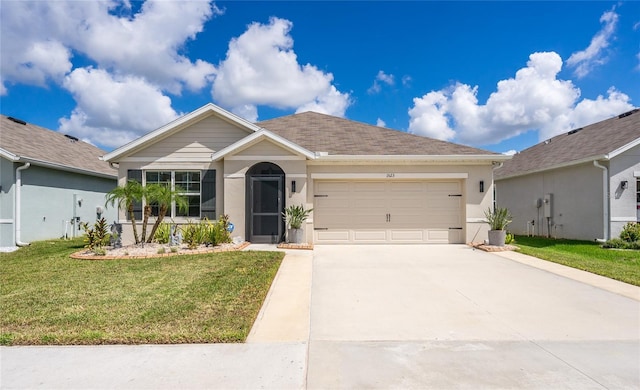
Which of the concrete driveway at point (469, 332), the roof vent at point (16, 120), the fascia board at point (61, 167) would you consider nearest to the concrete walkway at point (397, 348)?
the concrete driveway at point (469, 332)

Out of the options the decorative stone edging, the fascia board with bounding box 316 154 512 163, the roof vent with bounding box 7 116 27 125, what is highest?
the roof vent with bounding box 7 116 27 125

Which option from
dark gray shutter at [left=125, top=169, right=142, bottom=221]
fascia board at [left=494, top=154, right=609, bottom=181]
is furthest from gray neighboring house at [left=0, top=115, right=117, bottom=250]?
fascia board at [left=494, top=154, right=609, bottom=181]

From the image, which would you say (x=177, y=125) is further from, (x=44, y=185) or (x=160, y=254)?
(x=44, y=185)

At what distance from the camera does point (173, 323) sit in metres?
4.09

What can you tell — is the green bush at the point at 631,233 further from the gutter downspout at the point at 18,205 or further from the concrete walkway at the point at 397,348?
the gutter downspout at the point at 18,205

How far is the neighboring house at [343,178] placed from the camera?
1125cm

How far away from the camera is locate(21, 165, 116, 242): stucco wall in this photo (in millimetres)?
12000

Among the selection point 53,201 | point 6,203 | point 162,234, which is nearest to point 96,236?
point 162,234

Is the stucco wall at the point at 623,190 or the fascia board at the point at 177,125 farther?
the stucco wall at the point at 623,190

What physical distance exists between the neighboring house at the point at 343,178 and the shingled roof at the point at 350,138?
110 millimetres

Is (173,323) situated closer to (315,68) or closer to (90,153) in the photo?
(315,68)

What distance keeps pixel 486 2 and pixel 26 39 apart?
15770mm

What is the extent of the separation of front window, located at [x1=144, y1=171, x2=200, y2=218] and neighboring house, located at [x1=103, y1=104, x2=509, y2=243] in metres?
0.03

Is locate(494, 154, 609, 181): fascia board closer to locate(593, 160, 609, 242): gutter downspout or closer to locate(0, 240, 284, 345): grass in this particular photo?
locate(593, 160, 609, 242): gutter downspout
